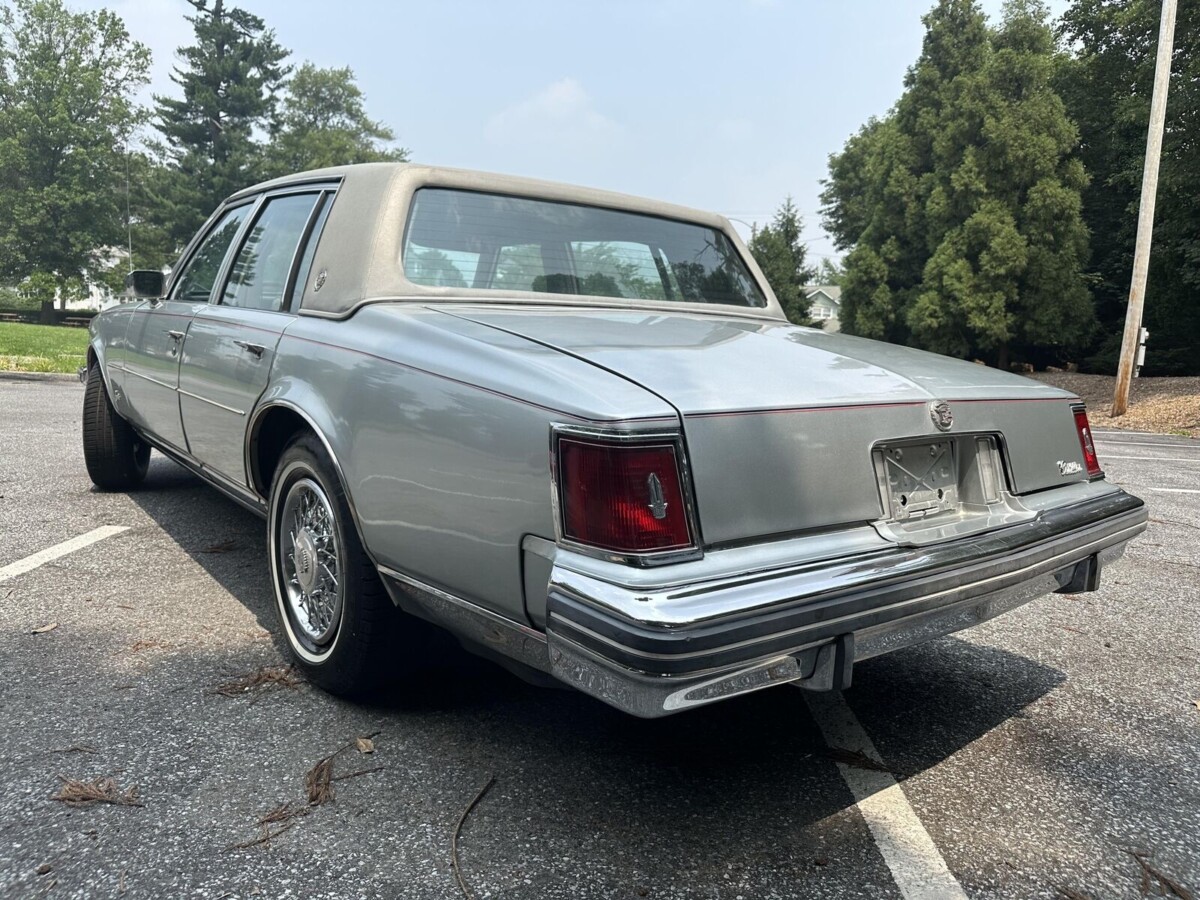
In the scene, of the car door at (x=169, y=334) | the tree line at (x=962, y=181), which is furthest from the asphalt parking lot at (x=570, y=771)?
A: the tree line at (x=962, y=181)

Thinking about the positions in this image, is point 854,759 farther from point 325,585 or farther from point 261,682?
point 261,682

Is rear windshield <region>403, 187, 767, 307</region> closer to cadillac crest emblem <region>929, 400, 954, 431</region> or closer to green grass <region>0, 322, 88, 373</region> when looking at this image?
cadillac crest emblem <region>929, 400, 954, 431</region>

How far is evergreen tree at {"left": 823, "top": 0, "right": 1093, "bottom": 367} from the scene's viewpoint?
22.8m

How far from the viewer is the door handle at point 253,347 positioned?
9.78 feet

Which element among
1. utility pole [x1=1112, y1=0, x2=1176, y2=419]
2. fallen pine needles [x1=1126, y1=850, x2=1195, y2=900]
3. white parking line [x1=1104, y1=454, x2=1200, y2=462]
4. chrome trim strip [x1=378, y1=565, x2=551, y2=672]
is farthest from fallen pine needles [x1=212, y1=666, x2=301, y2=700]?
utility pole [x1=1112, y1=0, x2=1176, y2=419]

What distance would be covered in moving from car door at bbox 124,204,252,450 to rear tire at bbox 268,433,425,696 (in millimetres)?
1301

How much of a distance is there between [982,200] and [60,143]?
44.1 m

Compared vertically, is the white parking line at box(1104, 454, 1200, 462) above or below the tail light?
below

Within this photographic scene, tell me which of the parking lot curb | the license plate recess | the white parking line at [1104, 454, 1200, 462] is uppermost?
the license plate recess

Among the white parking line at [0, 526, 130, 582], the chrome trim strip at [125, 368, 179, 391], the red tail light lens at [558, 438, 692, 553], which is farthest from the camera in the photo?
the chrome trim strip at [125, 368, 179, 391]

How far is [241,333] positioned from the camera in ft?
10.5

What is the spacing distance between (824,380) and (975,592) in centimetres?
64

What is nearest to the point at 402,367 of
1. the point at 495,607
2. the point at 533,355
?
the point at 533,355

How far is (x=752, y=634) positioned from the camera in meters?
1.73
